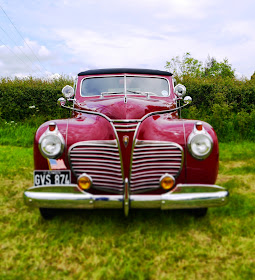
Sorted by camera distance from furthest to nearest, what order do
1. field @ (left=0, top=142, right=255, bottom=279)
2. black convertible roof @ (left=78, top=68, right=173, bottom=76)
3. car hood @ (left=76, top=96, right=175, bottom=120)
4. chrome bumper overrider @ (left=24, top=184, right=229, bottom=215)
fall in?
black convertible roof @ (left=78, top=68, right=173, bottom=76), car hood @ (left=76, top=96, right=175, bottom=120), chrome bumper overrider @ (left=24, top=184, right=229, bottom=215), field @ (left=0, top=142, right=255, bottom=279)

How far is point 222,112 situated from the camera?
8.40 m

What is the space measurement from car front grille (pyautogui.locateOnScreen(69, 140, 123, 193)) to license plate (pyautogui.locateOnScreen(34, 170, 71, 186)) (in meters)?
0.09

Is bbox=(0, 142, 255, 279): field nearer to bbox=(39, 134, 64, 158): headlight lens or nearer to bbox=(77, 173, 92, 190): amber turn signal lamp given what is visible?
bbox=(77, 173, 92, 190): amber turn signal lamp

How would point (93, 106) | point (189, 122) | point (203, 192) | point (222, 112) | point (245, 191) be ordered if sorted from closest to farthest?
point (203, 192)
point (189, 122)
point (93, 106)
point (245, 191)
point (222, 112)

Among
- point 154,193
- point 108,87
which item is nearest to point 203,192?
point 154,193

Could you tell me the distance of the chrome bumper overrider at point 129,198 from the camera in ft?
7.77

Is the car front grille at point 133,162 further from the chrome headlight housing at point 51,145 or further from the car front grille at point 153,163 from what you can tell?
the chrome headlight housing at point 51,145

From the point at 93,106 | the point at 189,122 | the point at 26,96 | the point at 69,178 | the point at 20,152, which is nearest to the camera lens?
the point at 69,178

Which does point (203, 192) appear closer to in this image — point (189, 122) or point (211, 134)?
point (211, 134)

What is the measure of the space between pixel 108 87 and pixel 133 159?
1.77 meters

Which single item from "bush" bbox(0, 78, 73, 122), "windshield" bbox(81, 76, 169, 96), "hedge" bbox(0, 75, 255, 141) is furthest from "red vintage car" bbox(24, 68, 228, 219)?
"bush" bbox(0, 78, 73, 122)

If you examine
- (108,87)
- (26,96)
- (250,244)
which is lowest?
(250,244)

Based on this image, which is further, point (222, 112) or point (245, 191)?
point (222, 112)

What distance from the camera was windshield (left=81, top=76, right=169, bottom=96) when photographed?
3.97 metres
